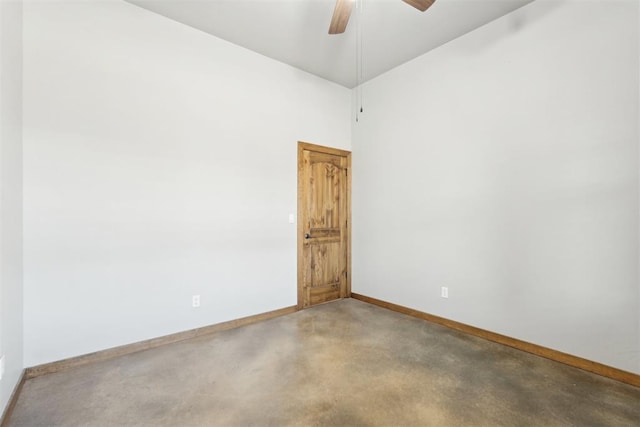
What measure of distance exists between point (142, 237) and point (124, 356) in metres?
1.02

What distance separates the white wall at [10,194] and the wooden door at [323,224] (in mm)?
2514

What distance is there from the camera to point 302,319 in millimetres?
3383

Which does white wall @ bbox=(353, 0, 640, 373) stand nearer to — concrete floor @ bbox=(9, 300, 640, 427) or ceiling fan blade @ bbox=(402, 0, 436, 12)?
concrete floor @ bbox=(9, 300, 640, 427)

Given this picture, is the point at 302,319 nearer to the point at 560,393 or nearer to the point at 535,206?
the point at 560,393

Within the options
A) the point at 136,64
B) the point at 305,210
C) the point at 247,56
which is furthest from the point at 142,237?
the point at 247,56

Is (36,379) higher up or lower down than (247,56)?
lower down

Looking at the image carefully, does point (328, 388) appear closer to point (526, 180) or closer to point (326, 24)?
point (526, 180)

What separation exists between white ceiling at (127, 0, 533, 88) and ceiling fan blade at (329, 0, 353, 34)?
0.64 m

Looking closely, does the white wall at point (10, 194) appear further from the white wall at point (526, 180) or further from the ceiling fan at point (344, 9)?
the white wall at point (526, 180)

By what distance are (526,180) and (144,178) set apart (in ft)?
11.4

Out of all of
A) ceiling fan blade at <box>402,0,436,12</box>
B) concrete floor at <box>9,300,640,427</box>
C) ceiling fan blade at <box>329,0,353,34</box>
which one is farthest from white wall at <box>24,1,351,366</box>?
ceiling fan blade at <box>402,0,436,12</box>

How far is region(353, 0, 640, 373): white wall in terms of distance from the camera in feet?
7.06

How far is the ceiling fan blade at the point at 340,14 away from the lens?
6.13ft

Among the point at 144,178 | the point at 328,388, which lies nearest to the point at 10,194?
the point at 144,178
